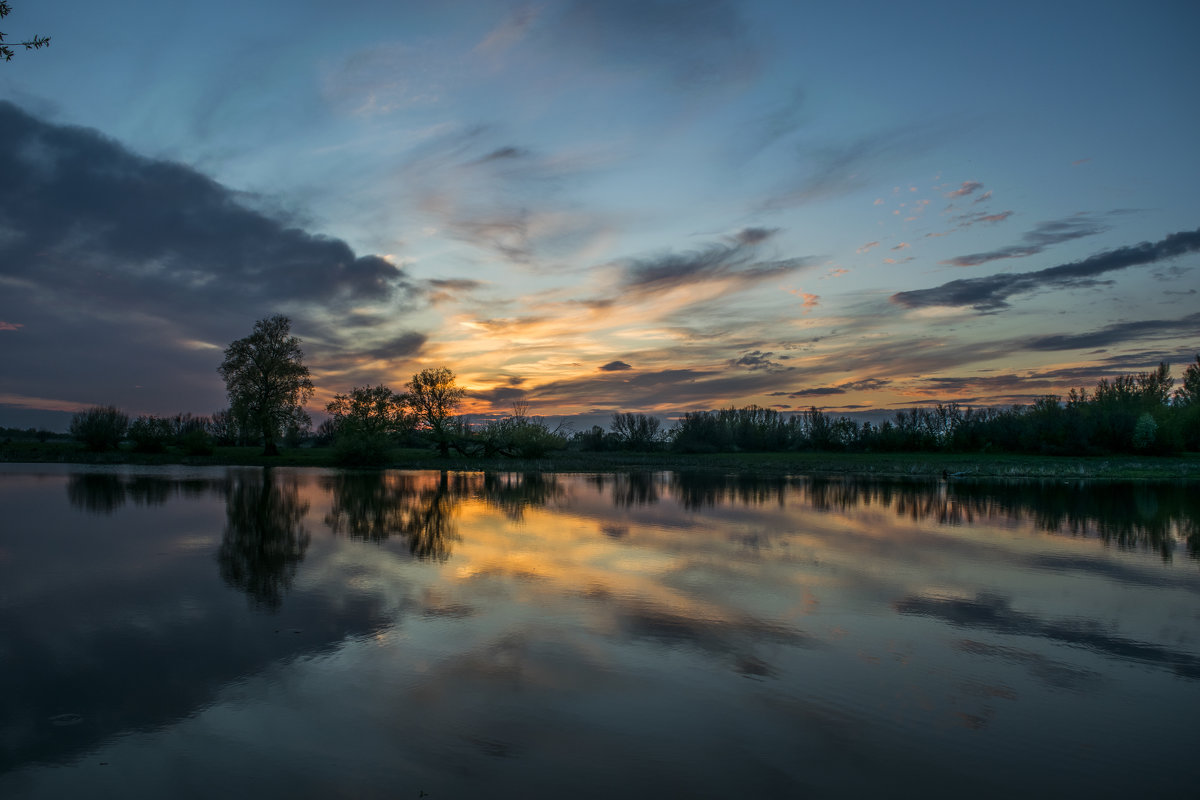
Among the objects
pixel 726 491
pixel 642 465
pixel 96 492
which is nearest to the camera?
pixel 96 492

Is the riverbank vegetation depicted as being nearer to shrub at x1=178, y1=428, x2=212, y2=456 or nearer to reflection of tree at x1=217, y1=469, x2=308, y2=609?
shrub at x1=178, y1=428, x2=212, y2=456

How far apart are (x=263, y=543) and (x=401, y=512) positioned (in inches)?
206

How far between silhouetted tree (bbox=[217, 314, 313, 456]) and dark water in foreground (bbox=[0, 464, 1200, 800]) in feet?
98.0

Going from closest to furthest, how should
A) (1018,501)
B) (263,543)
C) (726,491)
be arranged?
(263,543)
(1018,501)
(726,491)

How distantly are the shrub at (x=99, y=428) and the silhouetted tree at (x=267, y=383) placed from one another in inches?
367

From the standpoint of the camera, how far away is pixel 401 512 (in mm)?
16969

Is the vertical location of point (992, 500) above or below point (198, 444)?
below

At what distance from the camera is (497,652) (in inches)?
241

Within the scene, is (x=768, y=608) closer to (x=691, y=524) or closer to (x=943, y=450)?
(x=691, y=524)

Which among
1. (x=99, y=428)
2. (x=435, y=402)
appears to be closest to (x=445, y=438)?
(x=435, y=402)

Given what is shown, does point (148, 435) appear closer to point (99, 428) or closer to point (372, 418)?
point (99, 428)

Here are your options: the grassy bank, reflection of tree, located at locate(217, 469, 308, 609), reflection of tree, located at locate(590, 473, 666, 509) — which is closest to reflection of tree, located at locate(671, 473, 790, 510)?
reflection of tree, located at locate(590, 473, 666, 509)

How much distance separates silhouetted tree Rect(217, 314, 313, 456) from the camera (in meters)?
41.5

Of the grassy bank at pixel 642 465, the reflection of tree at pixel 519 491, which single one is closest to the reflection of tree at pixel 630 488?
the reflection of tree at pixel 519 491
